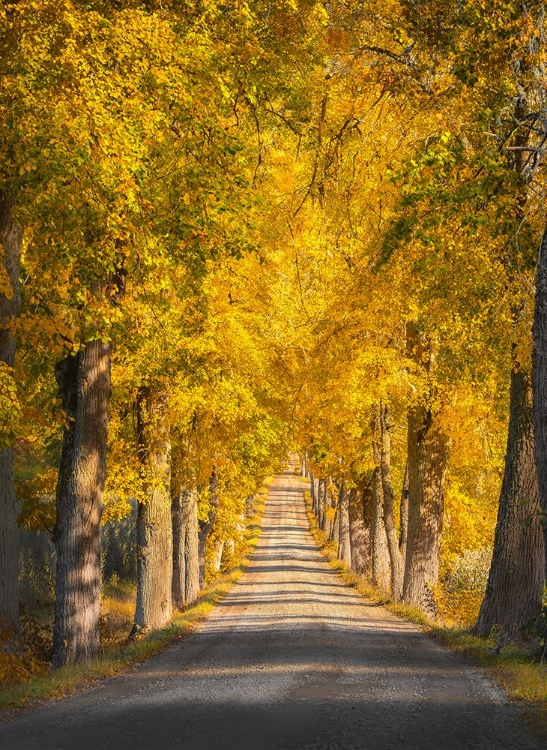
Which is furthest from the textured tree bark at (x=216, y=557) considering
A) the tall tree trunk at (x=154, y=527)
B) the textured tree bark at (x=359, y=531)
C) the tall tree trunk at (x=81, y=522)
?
the tall tree trunk at (x=81, y=522)

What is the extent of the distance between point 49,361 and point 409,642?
804 cm

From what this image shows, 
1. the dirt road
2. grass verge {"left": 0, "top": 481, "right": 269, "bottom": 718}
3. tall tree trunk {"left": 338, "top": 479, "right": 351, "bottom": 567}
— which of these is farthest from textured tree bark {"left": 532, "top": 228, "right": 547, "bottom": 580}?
tall tree trunk {"left": 338, "top": 479, "right": 351, "bottom": 567}

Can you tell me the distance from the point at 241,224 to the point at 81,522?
5.40m

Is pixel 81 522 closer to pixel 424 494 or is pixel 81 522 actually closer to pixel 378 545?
pixel 424 494

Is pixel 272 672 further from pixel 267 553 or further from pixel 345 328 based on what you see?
pixel 267 553

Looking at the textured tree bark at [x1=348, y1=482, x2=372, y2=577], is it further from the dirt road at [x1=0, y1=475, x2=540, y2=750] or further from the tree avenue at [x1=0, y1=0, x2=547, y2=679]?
the dirt road at [x1=0, y1=475, x2=540, y2=750]

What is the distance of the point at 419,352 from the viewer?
2430cm

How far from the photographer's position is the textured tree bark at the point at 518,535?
48.9ft

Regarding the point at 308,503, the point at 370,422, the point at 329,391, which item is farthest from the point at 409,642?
the point at 308,503

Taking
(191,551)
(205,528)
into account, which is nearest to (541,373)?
(191,551)

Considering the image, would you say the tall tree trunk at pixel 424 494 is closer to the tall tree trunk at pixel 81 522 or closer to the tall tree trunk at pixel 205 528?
the tall tree trunk at pixel 81 522

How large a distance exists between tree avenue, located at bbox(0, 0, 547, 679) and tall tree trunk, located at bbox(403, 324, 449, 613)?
0.09 m

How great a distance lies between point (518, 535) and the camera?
15.2m

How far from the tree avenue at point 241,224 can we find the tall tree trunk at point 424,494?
85 millimetres
